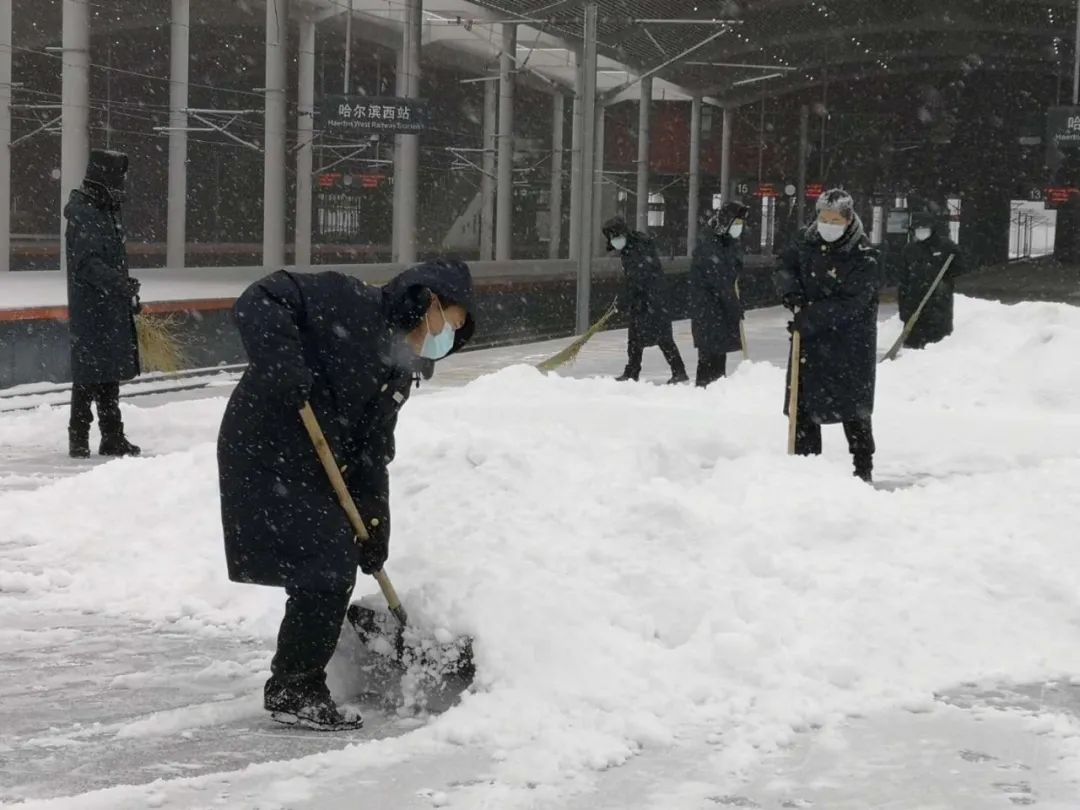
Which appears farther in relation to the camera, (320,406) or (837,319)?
(837,319)

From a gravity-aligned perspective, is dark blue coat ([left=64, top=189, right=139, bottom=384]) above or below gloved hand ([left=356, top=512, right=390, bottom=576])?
above

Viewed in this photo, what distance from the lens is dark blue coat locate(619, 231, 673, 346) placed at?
13617 millimetres

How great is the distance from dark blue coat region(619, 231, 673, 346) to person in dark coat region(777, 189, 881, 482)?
5517mm

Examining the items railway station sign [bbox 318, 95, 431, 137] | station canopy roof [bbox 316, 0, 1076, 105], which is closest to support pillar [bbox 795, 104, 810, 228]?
station canopy roof [bbox 316, 0, 1076, 105]

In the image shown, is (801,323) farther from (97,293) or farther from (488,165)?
(488,165)

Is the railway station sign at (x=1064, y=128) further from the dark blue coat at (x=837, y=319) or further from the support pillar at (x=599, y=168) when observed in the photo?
the dark blue coat at (x=837, y=319)

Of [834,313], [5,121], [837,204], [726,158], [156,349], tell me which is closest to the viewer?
[837,204]

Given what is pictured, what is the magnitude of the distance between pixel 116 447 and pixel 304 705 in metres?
5.45

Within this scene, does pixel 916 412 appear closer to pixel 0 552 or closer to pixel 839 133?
pixel 0 552

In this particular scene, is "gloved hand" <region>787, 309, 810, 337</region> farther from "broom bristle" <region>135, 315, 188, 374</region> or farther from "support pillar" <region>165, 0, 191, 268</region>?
"support pillar" <region>165, 0, 191, 268</region>

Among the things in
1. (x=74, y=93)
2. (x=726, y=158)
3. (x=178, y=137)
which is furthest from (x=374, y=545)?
(x=726, y=158)

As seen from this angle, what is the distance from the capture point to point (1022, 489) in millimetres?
7398

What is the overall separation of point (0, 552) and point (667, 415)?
473cm

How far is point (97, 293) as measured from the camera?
919 centimetres
